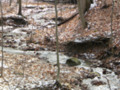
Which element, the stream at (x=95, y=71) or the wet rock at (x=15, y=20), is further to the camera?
the wet rock at (x=15, y=20)

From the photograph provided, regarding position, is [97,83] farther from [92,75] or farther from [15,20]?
[15,20]

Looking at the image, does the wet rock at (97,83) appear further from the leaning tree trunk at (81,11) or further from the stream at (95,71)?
the leaning tree trunk at (81,11)

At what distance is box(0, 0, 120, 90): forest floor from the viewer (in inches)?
337

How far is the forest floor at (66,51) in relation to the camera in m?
8.56

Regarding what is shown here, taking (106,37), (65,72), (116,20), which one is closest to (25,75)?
(65,72)

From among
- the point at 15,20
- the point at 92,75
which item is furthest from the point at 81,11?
the point at 15,20

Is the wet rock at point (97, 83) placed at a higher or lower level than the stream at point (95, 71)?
lower

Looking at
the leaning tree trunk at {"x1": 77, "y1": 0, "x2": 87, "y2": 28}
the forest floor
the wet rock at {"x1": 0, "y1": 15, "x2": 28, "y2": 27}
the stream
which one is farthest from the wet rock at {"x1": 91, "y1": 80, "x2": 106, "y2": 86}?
the wet rock at {"x1": 0, "y1": 15, "x2": 28, "y2": 27}

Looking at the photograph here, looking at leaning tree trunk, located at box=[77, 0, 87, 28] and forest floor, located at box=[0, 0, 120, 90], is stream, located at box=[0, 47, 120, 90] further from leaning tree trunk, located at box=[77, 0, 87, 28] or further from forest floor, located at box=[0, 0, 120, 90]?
leaning tree trunk, located at box=[77, 0, 87, 28]

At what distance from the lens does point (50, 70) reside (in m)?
10.1

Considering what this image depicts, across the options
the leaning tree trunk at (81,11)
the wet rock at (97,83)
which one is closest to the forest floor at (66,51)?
the wet rock at (97,83)

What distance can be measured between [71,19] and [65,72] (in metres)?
10.7

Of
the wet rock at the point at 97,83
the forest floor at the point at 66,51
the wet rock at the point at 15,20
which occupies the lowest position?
the wet rock at the point at 97,83

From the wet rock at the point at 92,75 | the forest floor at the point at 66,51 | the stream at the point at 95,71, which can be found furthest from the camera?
the wet rock at the point at 92,75
